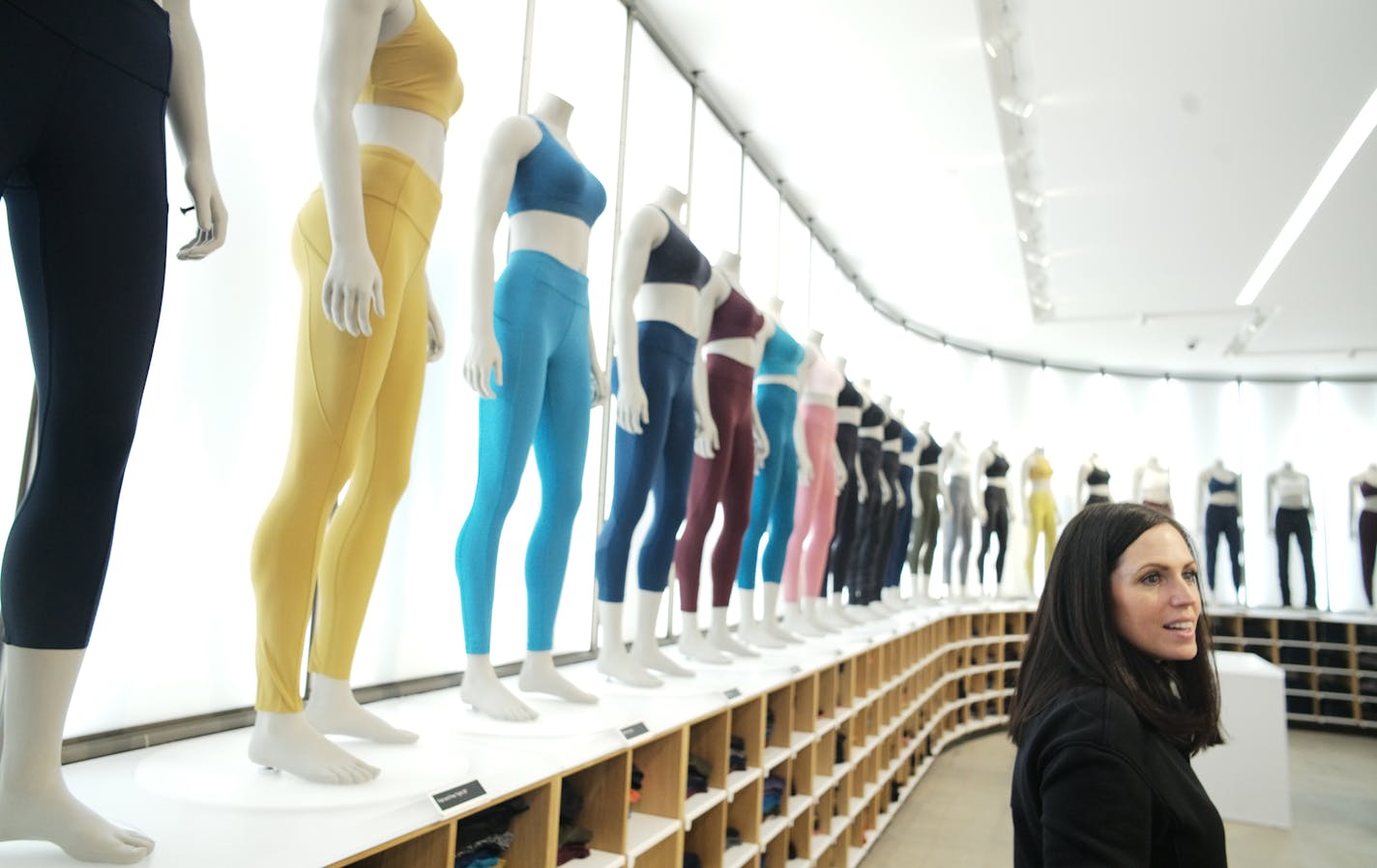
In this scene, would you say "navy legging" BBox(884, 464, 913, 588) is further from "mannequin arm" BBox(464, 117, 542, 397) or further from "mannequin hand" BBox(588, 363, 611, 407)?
"mannequin arm" BBox(464, 117, 542, 397)

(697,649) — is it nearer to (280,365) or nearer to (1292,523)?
(280,365)

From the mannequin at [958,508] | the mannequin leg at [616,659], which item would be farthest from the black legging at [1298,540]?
the mannequin leg at [616,659]

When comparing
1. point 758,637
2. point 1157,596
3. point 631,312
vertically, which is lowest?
point 758,637

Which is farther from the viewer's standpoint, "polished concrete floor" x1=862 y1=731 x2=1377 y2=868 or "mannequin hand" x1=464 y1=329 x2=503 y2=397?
"polished concrete floor" x1=862 y1=731 x2=1377 y2=868

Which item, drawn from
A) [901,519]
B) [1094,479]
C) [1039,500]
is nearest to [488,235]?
[901,519]

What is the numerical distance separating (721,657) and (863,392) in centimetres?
267

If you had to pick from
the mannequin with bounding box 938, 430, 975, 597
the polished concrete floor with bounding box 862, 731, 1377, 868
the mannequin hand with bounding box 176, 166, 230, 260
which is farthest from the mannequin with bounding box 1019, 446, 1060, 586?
the mannequin hand with bounding box 176, 166, 230, 260

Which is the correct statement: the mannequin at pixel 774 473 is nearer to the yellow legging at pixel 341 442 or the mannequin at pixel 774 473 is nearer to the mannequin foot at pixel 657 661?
the mannequin foot at pixel 657 661

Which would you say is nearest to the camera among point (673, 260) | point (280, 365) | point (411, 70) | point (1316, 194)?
point (411, 70)

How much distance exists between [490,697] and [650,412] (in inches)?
42.3

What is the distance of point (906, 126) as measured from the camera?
16.2 feet

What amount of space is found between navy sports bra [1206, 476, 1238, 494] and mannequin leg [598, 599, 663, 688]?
27.8ft

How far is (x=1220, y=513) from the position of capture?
29.5 ft

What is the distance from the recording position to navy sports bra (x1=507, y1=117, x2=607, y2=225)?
2299 mm
